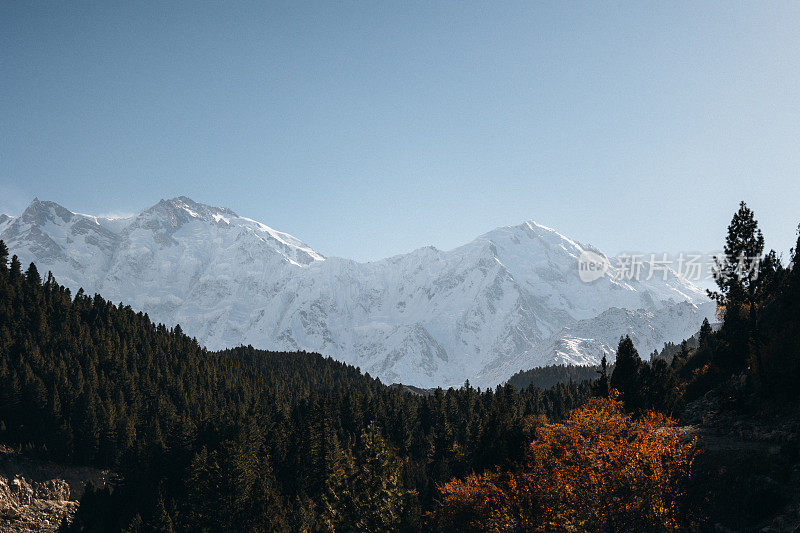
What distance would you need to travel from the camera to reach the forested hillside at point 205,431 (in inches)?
2469

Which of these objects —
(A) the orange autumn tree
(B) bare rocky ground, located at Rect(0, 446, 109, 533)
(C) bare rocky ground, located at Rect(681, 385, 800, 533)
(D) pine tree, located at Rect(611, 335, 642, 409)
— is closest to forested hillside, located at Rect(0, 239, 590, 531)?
(B) bare rocky ground, located at Rect(0, 446, 109, 533)

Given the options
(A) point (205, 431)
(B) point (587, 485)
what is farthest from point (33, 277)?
(B) point (587, 485)

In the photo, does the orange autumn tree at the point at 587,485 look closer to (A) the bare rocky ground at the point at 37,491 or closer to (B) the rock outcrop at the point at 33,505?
(B) the rock outcrop at the point at 33,505

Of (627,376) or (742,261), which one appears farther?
(627,376)

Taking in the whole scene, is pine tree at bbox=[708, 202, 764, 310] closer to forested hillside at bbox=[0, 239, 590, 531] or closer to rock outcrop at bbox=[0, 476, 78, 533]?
forested hillside at bbox=[0, 239, 590, 531]

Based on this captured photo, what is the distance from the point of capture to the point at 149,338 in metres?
184

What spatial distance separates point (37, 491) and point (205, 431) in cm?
3234

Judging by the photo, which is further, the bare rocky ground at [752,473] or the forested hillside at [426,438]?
the forested hillside at [426,438]

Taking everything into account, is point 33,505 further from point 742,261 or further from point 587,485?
point 742,261

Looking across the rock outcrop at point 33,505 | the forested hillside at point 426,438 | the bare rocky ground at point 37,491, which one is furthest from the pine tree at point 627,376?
the bare rocky ground at point 37,491

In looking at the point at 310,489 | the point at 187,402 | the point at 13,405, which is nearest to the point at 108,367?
the point at 187,402

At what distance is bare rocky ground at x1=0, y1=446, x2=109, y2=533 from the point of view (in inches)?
3538

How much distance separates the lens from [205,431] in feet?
365

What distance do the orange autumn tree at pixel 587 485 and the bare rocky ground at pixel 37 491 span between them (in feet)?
266
